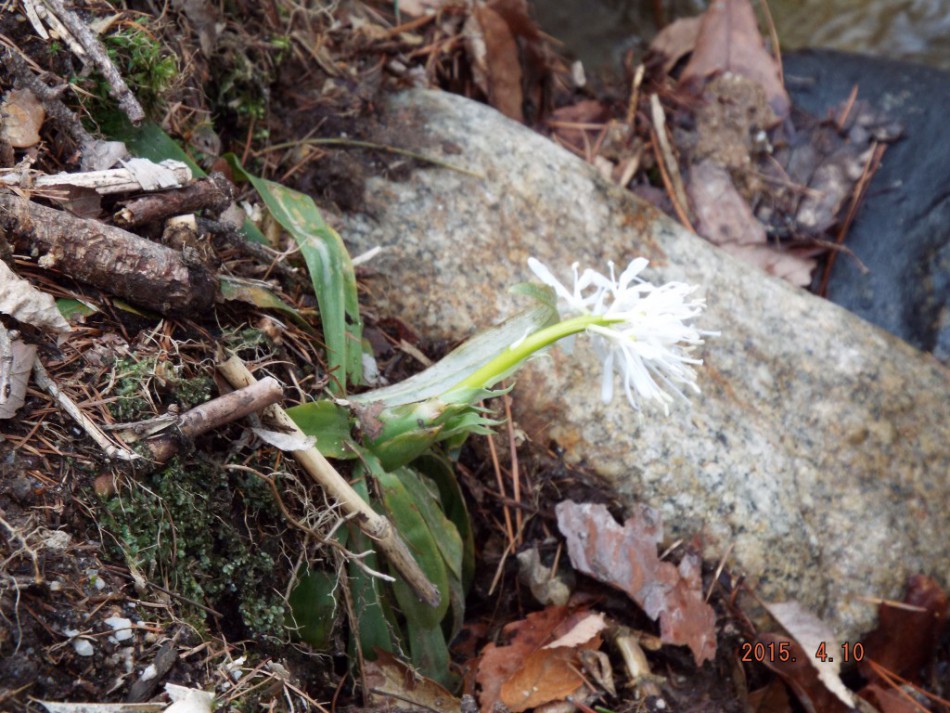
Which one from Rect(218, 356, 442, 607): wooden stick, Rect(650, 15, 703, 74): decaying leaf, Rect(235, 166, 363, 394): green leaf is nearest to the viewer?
Rect(218, 356, 442, 607): wooden stick

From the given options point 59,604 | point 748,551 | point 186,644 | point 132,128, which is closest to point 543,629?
point 748,551

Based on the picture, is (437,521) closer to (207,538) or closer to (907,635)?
(207,538)

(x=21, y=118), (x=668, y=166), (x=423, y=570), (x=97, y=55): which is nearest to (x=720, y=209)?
(x=668, y=166)

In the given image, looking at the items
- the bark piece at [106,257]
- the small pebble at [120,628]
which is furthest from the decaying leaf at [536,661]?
the bark piece at [106,257]

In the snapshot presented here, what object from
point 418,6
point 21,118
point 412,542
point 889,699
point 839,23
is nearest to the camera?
→ point 21,118

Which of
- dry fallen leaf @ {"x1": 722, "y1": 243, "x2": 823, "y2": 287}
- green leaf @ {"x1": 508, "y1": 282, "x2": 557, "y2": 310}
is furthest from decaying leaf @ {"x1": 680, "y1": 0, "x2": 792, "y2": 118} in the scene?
green leaf @ {"x1": 508, "y1": 282, "x2": 557, "y2": 310}

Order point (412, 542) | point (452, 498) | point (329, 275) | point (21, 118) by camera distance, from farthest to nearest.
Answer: point (452, 498)
point (329, 275)
point (412, 542)
point (21, 118)

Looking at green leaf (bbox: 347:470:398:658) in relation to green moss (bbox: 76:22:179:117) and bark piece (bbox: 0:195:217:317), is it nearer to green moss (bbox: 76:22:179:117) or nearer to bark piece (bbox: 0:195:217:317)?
bark piece (bbox: 0:195:217:317)

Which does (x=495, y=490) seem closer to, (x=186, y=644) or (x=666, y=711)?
(x=666, y=711)
